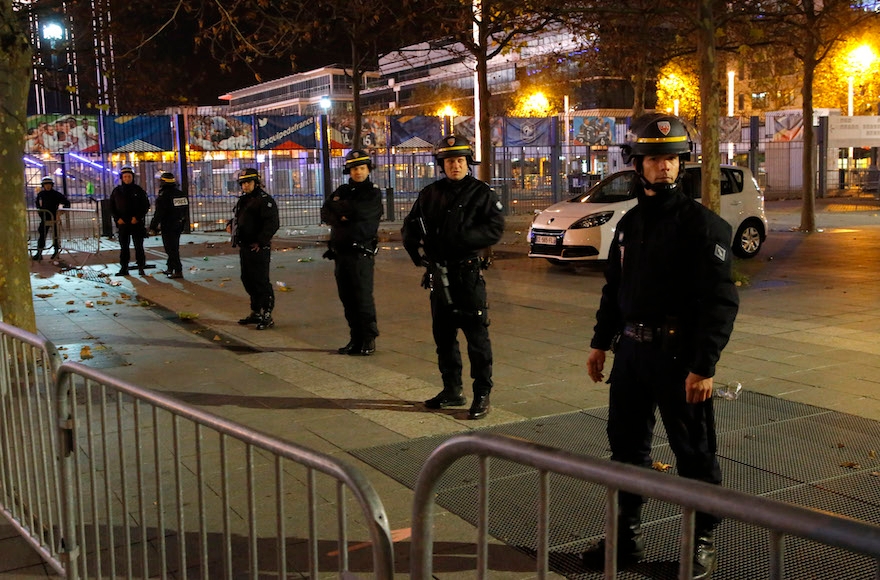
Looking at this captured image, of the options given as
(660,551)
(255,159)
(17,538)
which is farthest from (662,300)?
(255,159)

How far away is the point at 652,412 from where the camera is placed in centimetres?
405

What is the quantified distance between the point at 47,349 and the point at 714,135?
10.5 m

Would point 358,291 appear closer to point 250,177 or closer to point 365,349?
point 365,349

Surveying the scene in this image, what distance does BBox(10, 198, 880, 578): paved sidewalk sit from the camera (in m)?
6.41

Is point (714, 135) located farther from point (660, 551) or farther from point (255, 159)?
point (255, 159)

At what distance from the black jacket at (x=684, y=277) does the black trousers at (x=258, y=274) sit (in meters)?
6.82

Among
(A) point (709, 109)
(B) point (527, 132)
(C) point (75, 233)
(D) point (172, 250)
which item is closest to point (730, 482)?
(A) point (709, 109)

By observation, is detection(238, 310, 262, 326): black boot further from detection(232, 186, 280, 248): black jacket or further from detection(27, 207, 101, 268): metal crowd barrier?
detection(27, 207, 101, 268): metal crowd barrier

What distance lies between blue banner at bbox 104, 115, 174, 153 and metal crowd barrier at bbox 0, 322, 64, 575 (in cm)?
2201

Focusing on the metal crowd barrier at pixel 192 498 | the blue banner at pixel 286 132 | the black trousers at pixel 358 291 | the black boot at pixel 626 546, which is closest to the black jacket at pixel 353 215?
the black trousers at pixel 358 291

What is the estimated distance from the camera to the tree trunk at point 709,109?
1247cm

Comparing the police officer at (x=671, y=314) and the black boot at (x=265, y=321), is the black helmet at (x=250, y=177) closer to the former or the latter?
the black boot at (x=265, y=321)

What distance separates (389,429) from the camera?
6.20m

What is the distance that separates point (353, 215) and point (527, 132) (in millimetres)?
22394
